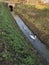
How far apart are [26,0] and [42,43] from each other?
24.9m

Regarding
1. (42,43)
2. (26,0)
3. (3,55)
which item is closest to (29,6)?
(26,0)

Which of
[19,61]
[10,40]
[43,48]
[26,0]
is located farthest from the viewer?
[26,0]

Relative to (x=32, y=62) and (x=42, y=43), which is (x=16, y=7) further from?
(x=32, y=62)

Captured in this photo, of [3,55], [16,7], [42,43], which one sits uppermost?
[3,55]

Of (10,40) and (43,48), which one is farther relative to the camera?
(43,48)

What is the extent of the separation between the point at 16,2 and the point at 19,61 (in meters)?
30.5

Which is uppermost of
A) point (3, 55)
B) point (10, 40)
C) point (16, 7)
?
point (3, 55)

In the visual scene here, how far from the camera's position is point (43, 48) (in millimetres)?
16031

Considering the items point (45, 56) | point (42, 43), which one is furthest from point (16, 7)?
point (45, 56)

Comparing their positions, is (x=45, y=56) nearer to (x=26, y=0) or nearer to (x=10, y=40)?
(x=10, y=40)

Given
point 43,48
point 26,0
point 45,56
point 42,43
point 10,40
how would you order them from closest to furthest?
point 45,56 < point 10,40 < point 43,48 < point 42,43 < point 26,0

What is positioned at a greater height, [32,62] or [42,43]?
[32,62]

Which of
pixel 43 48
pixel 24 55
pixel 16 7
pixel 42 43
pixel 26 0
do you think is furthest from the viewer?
pixel 26 0

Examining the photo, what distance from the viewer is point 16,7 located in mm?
38500
